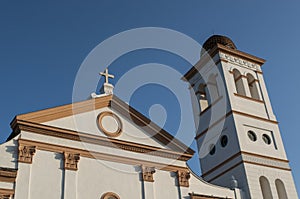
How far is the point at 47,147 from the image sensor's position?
51.7 feet

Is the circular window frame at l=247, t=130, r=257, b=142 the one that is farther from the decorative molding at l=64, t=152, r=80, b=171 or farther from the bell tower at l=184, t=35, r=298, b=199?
the decorative molding at l=64, t=152, r=80, b=171

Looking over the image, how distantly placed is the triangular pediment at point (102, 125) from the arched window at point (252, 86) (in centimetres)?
810

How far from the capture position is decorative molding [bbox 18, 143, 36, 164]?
14.9m

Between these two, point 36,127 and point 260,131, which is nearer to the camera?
point 36,127

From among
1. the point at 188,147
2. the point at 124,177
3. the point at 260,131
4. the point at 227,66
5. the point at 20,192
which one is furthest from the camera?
the point at 227,66

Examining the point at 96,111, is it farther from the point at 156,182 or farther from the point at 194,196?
the point at 194,196

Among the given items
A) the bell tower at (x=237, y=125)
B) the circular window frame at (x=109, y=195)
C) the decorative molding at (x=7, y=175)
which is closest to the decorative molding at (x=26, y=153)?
the decorative molding at (x=7, y=175)

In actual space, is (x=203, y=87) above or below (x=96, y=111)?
above

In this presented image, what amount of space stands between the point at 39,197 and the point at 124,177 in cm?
377

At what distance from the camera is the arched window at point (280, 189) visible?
70.1 feet

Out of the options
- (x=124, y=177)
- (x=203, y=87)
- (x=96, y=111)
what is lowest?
(x=124, y=177)

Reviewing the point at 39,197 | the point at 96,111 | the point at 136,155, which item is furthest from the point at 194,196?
the point at 39,197

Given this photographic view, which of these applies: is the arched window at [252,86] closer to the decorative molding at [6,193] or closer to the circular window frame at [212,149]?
the circular window frame at [212,149]

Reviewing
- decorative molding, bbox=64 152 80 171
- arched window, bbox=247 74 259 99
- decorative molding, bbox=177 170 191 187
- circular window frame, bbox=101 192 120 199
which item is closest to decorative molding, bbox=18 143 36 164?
decorative molding, bbox=64 152 80 171
